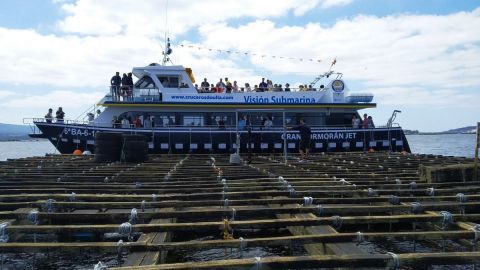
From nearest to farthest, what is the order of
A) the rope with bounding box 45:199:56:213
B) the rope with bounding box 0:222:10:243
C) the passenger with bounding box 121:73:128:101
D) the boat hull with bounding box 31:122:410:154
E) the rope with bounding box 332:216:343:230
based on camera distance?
the rope with bounding box 0:222:10:243
the rope with bounding box 332:216:343:230
the rope with bounding box 45:199:56:213
the boat hull with bounding box 31:122:410:154
the passenger with bounding box 121:73:128:101

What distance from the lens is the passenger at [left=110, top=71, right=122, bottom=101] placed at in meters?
21.5

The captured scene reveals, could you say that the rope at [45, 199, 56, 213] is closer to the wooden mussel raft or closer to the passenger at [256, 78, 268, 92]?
the wooden mussel raft

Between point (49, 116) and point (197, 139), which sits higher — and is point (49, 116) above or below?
above

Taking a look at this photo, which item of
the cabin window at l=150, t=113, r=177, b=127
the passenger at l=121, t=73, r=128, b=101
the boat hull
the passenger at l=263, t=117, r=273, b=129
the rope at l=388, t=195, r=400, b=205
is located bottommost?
the rope at l=388, t=195, r=400, b=205

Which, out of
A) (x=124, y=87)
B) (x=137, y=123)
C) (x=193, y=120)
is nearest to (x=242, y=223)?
(x=137, y=123)

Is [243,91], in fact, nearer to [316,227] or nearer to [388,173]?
[388,173]

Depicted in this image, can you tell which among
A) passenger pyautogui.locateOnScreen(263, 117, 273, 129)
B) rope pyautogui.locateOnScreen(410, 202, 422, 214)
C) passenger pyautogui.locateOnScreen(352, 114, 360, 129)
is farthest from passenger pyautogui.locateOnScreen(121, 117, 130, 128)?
rope pyautogui.locateOnScreen(410, 202, 422, 214)

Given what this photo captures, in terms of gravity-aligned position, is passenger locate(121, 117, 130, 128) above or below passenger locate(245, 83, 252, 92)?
below

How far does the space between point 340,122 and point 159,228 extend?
65.5 feet

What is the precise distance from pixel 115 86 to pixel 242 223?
18.6 m

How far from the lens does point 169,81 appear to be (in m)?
21.9

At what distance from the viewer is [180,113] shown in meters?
21.7

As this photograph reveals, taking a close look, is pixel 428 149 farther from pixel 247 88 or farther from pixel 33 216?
pixel 33 216

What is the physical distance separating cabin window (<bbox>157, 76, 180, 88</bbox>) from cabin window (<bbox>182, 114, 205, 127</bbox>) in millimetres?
1765
